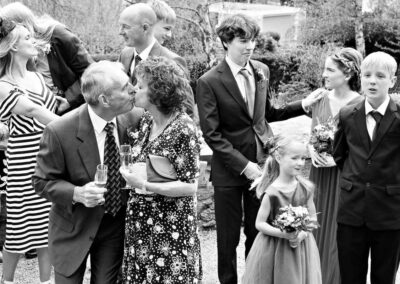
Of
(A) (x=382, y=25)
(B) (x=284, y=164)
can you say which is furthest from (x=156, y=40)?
(A) (x=382, y=25)

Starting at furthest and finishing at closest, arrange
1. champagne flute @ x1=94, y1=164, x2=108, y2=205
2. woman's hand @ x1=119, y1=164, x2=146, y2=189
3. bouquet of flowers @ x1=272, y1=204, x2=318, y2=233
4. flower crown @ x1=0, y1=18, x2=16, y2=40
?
1. flower crown @ x1=0, y1=18, x2=16, y2=40
2. bouquet of flowers @ x1=272, y1=204, x2=318, y2=233
3. woman's hand @ x1=119, y1=164, x2=146, y2=189
4. champagne flute @ x1=94, y1=164, x2=108, y2=205

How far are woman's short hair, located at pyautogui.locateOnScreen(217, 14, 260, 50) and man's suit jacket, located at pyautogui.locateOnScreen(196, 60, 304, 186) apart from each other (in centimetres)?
27

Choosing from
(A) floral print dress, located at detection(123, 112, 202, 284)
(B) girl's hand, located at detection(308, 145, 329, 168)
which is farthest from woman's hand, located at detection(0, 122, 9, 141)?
(B) girl's hand, located at detection(308, 145, 329, 168)

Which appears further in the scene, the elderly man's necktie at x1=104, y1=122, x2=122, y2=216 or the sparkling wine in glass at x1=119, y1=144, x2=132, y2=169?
the elderly man's necktie at x1=104, y1=122, x2=122, y2=216

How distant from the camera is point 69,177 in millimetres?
4461

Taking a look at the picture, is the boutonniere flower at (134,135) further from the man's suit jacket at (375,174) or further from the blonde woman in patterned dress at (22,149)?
the man's suit jacket at (375,174)

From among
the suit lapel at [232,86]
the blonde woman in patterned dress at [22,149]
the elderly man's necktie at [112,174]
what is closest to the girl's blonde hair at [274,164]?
the suit lapel at [232,86]

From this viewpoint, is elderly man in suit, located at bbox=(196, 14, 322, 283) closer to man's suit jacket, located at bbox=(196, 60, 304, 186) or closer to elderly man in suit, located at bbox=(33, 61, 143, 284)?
man's suit jacket, located at bbox=(196, 60, 304, 186)

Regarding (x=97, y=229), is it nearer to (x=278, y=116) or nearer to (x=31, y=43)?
(x=31, y=43)

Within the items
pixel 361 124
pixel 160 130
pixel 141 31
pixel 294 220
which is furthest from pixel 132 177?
pixel 141 31

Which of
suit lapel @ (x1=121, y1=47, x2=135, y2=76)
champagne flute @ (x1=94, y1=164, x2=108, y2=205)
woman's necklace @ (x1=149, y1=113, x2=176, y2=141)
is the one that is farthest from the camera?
suit lapel @ (x1=121, y1=47, x2=135, y2=76)

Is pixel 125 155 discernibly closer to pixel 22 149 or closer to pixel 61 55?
pixel 22 149

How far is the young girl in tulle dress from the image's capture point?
204 inches

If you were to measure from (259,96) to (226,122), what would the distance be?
385 mm
